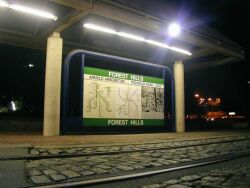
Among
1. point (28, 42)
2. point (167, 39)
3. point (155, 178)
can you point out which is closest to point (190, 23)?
point (167, 39)

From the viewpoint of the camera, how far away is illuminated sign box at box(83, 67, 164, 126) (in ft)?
43.2

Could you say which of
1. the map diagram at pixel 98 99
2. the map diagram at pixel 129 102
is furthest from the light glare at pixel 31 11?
the map diagram at pixel 129 102

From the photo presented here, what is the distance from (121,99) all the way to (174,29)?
4.15 metres

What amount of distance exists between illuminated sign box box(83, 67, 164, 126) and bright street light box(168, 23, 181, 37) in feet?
9.03

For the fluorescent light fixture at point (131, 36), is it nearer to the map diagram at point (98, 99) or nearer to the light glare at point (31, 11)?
the map diagram at point (98, 99)

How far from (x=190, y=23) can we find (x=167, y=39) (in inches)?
54.8

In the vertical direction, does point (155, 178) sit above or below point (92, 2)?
below

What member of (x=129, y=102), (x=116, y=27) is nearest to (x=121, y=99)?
(x=129, y=102)

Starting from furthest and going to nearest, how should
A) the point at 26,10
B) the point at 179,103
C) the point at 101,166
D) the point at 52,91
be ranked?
the point at 179,103 → the point at 52,91 → the point at 26,10 → the point at 101,166

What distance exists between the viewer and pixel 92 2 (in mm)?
11039

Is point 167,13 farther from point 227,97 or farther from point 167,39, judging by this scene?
point 227,97

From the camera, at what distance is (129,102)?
14953mm

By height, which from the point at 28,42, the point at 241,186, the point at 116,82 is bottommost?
the point at 241,186

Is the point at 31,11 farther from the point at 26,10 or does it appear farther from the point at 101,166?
the point at 101,166
